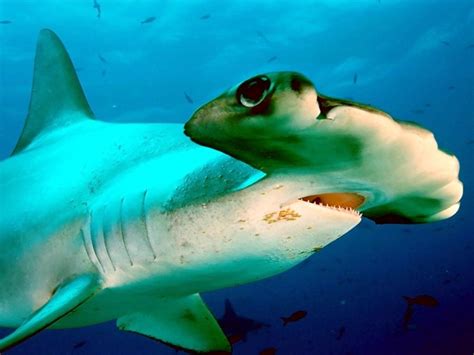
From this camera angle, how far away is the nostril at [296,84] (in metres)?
1.19

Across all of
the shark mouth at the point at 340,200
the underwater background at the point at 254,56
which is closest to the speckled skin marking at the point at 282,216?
the shark mouth at the point at 340,200

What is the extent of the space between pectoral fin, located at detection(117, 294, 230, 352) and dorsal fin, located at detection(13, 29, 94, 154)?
2.09 metres

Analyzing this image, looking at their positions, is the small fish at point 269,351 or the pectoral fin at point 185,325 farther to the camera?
the small fish at point 269,351

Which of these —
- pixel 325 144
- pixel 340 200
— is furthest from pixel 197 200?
pixel 325 144

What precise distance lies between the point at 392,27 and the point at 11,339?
2688cm

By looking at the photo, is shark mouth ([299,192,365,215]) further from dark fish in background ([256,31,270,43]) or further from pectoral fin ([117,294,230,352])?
dark fish in background ([256,31,270,43])

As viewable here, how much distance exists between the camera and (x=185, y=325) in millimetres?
3734

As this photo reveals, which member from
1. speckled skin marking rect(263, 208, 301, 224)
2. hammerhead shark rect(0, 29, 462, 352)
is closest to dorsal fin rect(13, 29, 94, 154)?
hammerhead shark rect(0, 29, 462, 352)

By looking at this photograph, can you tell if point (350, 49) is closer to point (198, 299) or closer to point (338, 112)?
point (198, 299)

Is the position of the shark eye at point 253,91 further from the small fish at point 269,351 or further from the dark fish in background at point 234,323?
the dark fish in background at point 234,323

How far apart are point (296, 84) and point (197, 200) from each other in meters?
1.00

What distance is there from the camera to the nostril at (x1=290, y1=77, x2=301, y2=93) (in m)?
1.19

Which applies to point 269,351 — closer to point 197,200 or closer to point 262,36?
point 197,200

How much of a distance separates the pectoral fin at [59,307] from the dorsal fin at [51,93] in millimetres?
2208
